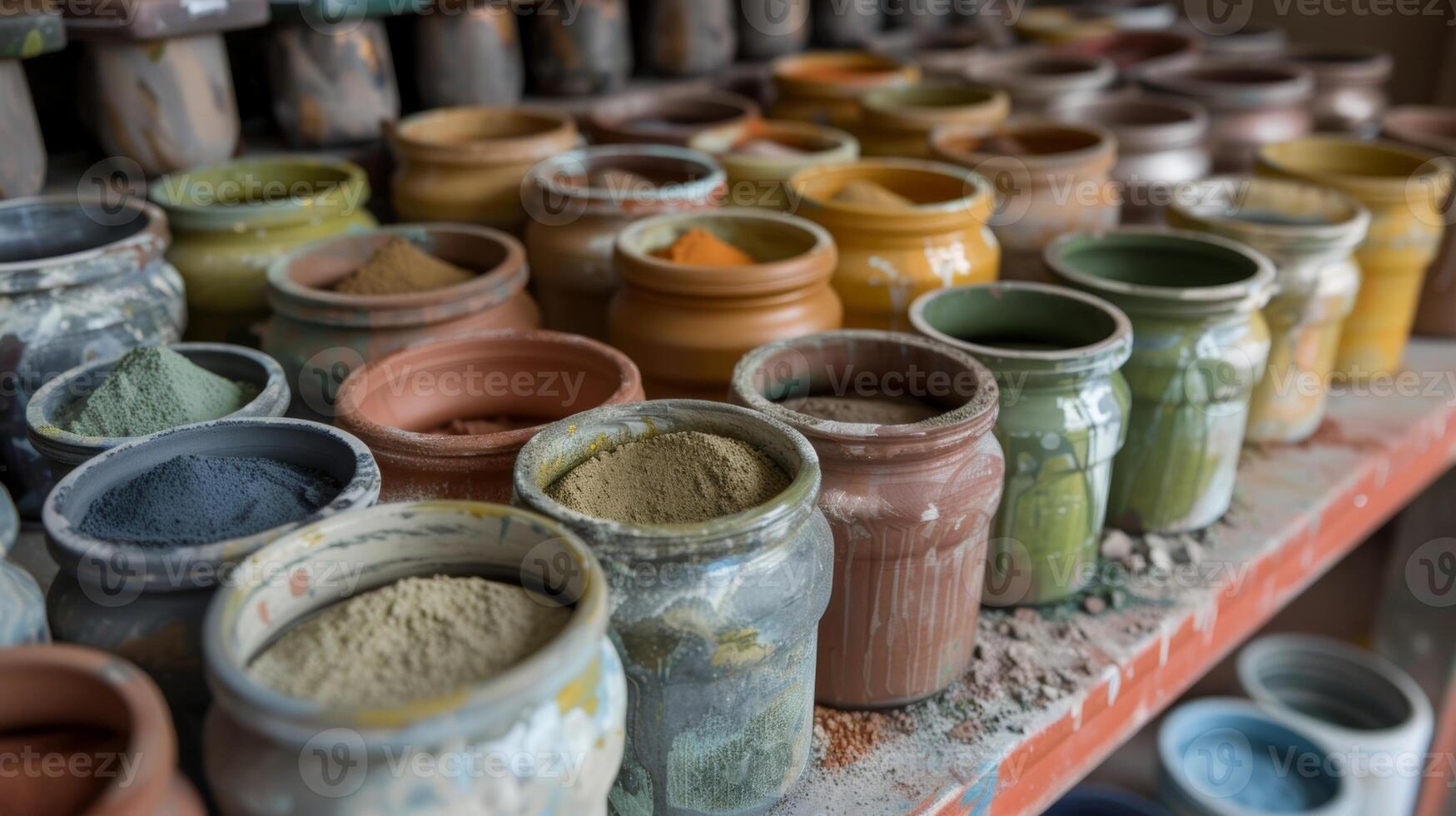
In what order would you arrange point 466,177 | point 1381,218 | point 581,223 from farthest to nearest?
point 1381,218, point 466,177, point 581,223

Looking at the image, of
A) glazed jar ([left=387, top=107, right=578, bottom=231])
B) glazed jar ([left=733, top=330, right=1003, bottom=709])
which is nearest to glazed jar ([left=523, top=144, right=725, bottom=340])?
glazed jar ([left=387, top=107, right=578, bottom=231])

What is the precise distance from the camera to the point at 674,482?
83 cm

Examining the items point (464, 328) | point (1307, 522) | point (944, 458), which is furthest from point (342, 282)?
point (1307, 522)

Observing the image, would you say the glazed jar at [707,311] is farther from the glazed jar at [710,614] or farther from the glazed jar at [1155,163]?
the glazed jar at [1155,163]

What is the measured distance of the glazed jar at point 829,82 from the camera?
190cm

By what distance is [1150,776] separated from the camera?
263 cm

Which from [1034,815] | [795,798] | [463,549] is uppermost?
[463,549]

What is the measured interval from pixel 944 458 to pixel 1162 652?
464 millimetres

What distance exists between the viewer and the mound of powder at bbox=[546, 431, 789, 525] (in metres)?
0.81

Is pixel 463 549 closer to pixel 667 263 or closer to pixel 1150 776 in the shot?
pixel 667 263

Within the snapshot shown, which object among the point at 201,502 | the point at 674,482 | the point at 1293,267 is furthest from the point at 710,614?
the point at 1293,267

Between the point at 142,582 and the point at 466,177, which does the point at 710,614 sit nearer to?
the point at 142,582

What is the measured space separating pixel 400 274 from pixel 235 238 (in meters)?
0.23

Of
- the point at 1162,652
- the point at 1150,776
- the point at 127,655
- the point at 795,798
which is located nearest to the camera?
the point at 127,655
